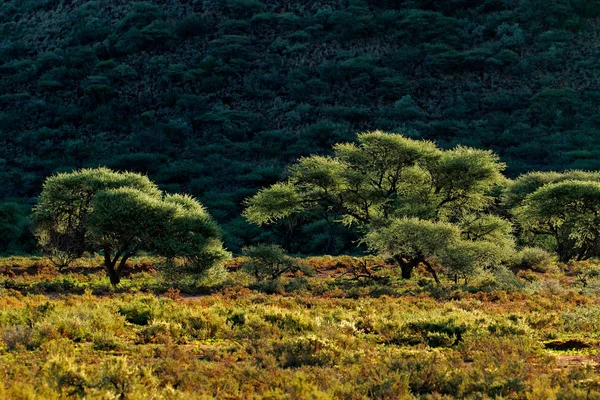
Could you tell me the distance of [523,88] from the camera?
8606cm

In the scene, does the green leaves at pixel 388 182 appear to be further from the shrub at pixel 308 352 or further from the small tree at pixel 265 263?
the shrub at pixel 308 352

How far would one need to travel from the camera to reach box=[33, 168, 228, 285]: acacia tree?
28.2 meters

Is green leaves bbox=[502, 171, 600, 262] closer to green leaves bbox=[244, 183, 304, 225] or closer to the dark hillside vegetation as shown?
green leaves bbox=[244, 183, 304, 225]

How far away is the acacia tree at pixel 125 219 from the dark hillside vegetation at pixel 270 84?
30513 mm

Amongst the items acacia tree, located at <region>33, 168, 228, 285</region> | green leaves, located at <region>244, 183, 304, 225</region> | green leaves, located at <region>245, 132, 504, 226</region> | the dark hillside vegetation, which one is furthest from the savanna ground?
the dark hillside vegetation

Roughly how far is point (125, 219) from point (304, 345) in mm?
15518

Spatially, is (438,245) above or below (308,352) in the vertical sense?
above

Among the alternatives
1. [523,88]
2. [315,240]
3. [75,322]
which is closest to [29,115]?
[315,240]

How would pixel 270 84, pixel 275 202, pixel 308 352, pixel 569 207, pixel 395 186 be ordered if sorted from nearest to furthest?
1. pixel 308 352
2. pixel 275 202
3. pixel 569 207
4. pixel 395 186
5. pixel 270 84

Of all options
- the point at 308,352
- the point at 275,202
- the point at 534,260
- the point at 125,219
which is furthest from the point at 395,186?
the point at 308,352

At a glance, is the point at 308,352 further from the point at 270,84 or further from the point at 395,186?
the point at 270,84

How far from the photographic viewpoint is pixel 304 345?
1473 cm

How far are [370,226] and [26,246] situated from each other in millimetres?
31800

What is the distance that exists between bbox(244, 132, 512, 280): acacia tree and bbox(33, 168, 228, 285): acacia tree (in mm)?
7391
